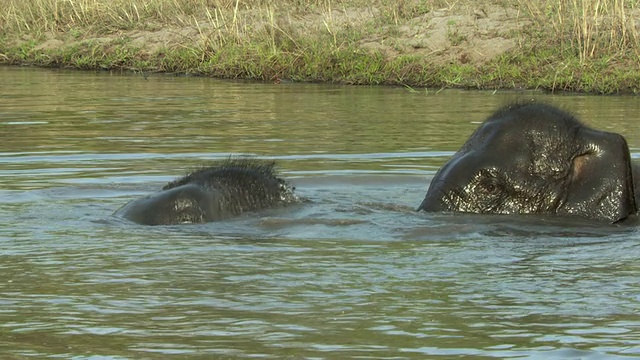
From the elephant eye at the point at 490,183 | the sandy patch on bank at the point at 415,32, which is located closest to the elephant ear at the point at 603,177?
the elephant eye at the point at 490,183

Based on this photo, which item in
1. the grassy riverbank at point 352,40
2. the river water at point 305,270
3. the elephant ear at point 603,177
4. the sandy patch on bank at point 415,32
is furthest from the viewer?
the sandy patch on bank at point 415,32

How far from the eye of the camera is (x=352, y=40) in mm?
17531

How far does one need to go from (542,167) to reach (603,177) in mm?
314

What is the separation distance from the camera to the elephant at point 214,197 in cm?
605

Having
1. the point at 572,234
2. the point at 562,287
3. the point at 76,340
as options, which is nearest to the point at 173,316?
the point at 76,340

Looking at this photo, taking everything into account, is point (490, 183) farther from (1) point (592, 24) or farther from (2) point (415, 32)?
(2) point (415, 32)

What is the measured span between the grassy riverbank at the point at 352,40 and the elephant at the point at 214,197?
8972 mm

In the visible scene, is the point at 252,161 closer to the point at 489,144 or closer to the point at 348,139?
the point at 489,144

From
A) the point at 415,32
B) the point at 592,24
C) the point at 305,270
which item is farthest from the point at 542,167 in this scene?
the point at 415,32

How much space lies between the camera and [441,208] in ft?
19.8

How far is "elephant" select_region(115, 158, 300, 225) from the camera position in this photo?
605 cm

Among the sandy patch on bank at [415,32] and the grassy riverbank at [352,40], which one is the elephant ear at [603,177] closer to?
the grassy riverbank at [352,40]

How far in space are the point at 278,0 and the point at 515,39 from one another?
506 cm

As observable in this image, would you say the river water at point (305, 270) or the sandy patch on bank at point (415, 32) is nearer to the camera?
the river water at point (305, 270)
